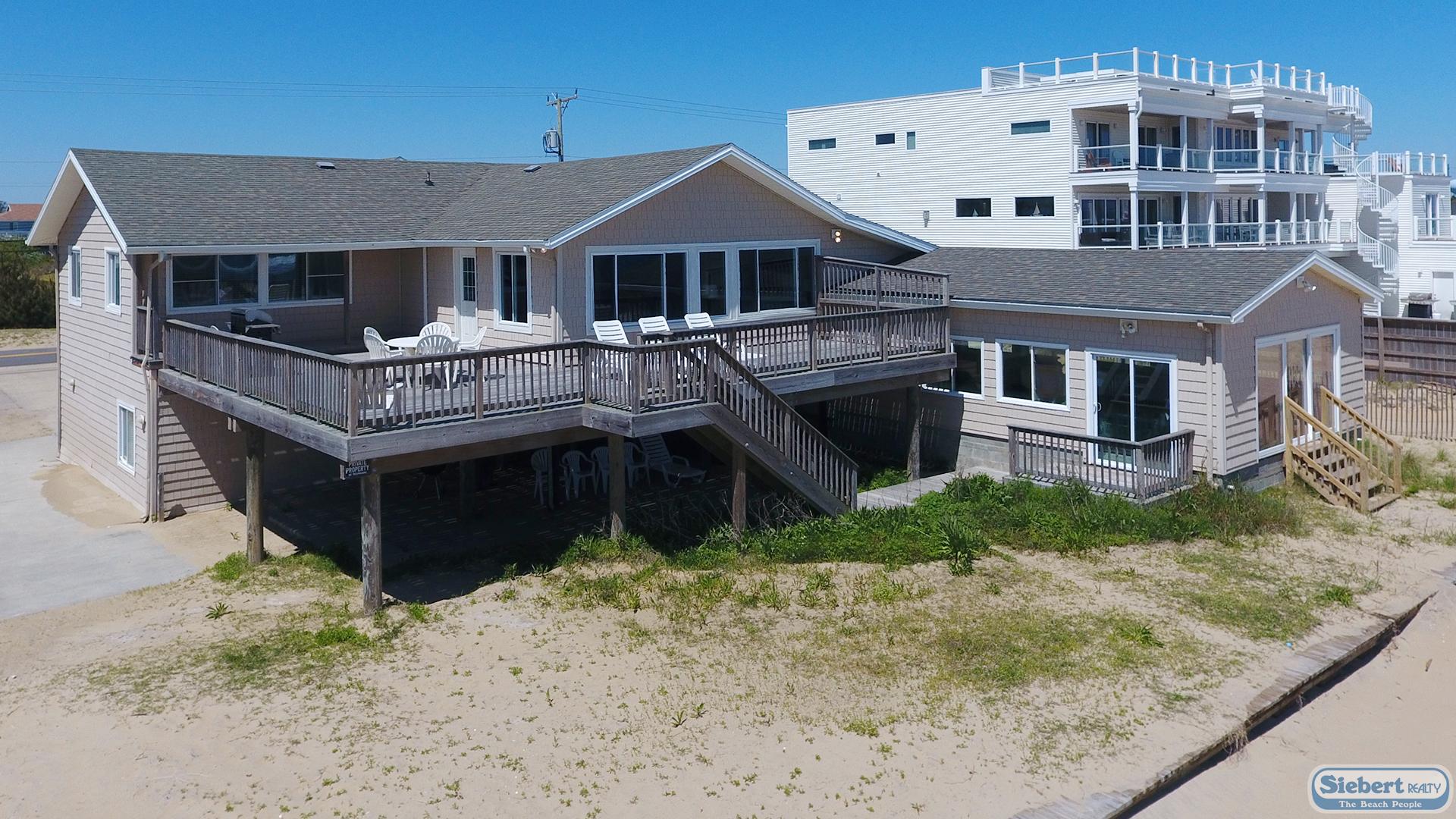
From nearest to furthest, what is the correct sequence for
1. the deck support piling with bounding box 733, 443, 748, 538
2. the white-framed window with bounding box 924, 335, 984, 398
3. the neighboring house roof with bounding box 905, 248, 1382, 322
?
1. the deck support piling with bounding box 733, 443, 748, 538
2. the neighboring house roof with bounding box 905, 248, 1382, 322
3. the white-framed window with bounding box 924, 335, 984, 398

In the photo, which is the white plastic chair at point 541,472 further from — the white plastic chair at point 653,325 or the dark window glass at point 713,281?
the dark window glass at point 713,281

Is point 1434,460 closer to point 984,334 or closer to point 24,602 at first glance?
point 984,334

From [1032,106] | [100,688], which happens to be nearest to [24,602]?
[100,688]

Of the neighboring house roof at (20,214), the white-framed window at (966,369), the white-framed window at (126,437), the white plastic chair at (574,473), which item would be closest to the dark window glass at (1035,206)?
the white-framed window at (966,369)

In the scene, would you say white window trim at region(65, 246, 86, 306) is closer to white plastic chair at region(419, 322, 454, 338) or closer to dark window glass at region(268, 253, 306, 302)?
dark window glass at region(268, 253, 306, 302)

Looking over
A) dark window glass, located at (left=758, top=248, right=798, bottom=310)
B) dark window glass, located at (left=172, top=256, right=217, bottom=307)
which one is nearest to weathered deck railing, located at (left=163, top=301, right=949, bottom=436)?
dark window glass, located at (left=172, top=256, right=217, bottom=307)

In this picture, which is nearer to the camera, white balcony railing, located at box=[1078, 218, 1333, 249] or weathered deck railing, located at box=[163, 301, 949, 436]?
weathered deck railing, located at box=[163, 301, 949, 436]
